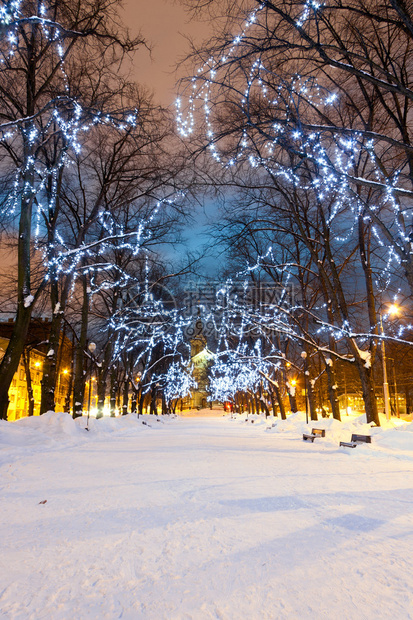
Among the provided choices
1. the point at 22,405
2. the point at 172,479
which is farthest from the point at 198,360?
the point at 172,479

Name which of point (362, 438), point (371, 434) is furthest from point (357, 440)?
point (371, 434)

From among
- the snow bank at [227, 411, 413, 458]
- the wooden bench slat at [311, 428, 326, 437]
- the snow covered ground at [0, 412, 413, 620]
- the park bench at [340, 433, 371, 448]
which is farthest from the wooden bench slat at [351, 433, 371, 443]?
the snow covered ground at [0, 412, 413, 620]

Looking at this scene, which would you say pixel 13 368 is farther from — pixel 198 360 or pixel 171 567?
pixel 198 360

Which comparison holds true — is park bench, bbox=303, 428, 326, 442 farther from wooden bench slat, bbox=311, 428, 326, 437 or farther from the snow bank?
the snow bank

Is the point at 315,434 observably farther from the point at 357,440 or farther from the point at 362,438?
the point at 362,438

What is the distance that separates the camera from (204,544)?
345 cm

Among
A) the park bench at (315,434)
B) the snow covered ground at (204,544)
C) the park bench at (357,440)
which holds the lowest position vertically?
the park bench at (315,434)

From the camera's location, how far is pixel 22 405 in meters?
55.5

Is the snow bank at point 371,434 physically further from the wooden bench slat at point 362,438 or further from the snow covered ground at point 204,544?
the snow covered ground at point 204,544

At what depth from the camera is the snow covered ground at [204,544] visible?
2455mm

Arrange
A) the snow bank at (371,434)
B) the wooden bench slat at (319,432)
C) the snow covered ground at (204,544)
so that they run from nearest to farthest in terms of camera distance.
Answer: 1. the snow covered ground at (204,544)
2. the snow bank at (371,434)
3. the wooden bench slat at (319,432)

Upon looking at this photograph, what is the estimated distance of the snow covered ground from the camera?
2.46m

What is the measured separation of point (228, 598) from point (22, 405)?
61052 millimetres

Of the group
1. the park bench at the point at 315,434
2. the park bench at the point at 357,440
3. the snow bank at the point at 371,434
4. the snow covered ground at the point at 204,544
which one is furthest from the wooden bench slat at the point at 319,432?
the snow covered ground at the point at 204,544
